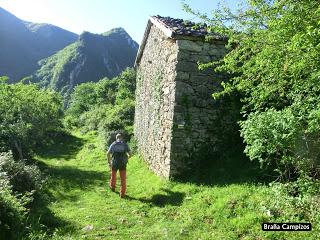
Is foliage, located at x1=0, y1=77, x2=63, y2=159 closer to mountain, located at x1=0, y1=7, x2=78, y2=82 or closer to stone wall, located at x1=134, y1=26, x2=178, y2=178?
stone wall, located at x1=134, y1=26, x2=178, y2=178

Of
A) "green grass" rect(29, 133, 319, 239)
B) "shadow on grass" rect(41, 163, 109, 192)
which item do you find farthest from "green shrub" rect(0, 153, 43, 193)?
"shadow on grass" rect(41, 163, 109, 192)

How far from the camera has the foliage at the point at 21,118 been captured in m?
15.9

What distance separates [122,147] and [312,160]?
6002 millimetres

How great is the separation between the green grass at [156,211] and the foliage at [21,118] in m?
3.96

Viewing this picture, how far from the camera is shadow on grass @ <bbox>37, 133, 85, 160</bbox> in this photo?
2125cm

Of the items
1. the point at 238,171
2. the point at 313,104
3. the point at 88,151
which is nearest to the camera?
the point at 313,104

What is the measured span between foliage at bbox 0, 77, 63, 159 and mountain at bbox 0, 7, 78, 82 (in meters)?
113

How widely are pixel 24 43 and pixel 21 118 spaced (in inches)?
5638

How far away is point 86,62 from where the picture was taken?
12175 centimetres

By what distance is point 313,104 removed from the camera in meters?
6.80

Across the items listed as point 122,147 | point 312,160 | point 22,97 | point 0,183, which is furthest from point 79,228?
point 22,97

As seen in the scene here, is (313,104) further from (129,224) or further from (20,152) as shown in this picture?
(20,152)

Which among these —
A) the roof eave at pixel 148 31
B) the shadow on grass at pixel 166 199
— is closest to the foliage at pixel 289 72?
the shadow on grass at pixel 166 199

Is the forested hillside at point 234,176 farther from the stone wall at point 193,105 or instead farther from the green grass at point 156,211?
the stone wall at point 193,105
